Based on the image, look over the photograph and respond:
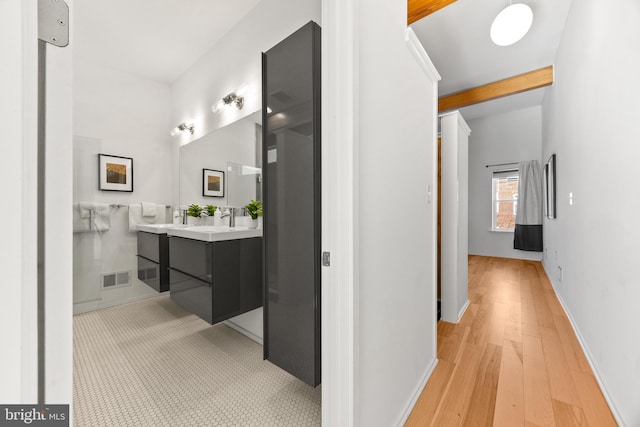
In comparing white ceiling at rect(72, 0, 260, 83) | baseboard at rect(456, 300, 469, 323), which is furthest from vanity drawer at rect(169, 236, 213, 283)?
baseboard at rect(456, 300, 469, 323)

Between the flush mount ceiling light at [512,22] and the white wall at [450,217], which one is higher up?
the flush mount ceiling light at [512,22]

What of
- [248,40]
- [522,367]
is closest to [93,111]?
[248,40]

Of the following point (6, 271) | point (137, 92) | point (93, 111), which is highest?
point (137, 92)

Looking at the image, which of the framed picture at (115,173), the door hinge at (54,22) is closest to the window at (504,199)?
the framed picture at (115,173)

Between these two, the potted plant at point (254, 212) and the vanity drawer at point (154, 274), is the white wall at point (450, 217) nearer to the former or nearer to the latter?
the potted plant at point (254, 212)

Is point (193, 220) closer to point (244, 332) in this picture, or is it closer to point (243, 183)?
point (243, 183)

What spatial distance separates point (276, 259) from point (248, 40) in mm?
2032

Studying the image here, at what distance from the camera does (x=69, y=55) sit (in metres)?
0.50

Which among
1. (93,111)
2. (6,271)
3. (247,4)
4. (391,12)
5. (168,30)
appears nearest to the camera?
(6,271)

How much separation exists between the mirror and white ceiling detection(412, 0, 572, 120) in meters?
2.07

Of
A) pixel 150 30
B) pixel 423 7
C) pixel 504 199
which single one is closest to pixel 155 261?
pixel 150 30

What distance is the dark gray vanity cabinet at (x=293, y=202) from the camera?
4.37 feet

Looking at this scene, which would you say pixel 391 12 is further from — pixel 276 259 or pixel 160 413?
pixel 160 413

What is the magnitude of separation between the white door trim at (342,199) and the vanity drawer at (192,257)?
1177 millimetres
